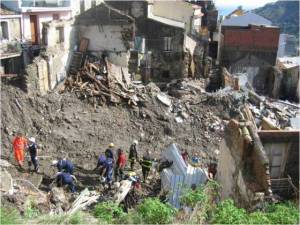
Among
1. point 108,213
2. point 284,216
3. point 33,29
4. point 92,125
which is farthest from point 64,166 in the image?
point 33,29

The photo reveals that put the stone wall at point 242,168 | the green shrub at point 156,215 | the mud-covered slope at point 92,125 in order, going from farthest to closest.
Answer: the mud-covered slope at point 92,125
the stone wall at point 242,168
the green shrub at point 156,215

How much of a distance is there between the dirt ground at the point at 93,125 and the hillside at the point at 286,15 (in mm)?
50919

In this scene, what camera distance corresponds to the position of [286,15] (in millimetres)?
70688

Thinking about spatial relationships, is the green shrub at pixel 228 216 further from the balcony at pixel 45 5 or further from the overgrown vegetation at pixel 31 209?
the balcony at pixel 45 5

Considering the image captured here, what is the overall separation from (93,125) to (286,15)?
205 feet

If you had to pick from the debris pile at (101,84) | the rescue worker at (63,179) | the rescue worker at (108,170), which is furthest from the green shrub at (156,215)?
the debris pile at (101,84)

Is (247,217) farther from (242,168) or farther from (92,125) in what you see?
(92,125)

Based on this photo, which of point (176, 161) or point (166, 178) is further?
point (176, 161)

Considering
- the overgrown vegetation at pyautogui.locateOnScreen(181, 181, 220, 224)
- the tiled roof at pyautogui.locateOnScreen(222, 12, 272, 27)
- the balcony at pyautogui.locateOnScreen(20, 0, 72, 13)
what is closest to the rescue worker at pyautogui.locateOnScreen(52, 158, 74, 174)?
the overgrown vegetation at pyautogui.locateOnScreen(181, 181, 220, 224)

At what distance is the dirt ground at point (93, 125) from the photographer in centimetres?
1591

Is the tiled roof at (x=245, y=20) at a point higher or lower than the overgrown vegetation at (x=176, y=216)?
higher

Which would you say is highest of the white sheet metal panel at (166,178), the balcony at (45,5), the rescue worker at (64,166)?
the balcony at (45,5)

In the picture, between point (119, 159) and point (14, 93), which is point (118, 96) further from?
point (119, 159)

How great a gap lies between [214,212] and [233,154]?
3.67 meters
